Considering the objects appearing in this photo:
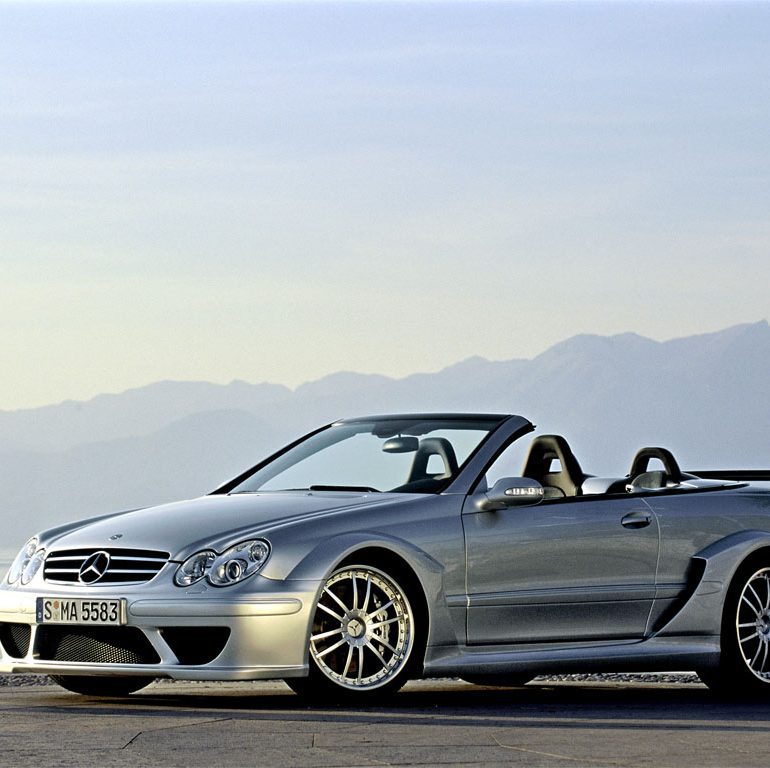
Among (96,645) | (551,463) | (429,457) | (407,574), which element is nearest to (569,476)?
(551,463)

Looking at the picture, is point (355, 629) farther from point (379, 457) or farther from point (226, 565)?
point (379, 457)

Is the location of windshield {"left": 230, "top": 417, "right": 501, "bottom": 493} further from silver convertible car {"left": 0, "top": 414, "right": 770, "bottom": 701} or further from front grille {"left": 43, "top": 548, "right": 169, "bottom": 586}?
front grille {"left": 43, "top": 548, "right": 169, "bottom": 586}

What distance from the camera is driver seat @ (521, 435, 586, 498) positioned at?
1027cm

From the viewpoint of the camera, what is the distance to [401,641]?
877 centimetres

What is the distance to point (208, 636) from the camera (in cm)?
840

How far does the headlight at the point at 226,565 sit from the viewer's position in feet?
27.7

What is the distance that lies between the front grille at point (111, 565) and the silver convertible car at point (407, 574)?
0.01 m

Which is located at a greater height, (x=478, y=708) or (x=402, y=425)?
(x=402, y=425)

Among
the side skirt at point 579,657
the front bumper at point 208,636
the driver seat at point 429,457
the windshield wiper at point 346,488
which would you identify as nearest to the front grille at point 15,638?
the front bumper at point 208,636

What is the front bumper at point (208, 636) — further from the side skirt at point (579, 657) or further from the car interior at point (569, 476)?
the car interior at point (569, 476)

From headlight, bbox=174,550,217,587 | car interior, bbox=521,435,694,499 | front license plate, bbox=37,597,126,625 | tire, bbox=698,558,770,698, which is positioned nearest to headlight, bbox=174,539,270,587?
headlight, bbox=174,550,217,587

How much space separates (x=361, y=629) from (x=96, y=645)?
126 cm

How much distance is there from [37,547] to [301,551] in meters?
1.55

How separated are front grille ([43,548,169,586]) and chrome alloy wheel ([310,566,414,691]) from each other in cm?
81
